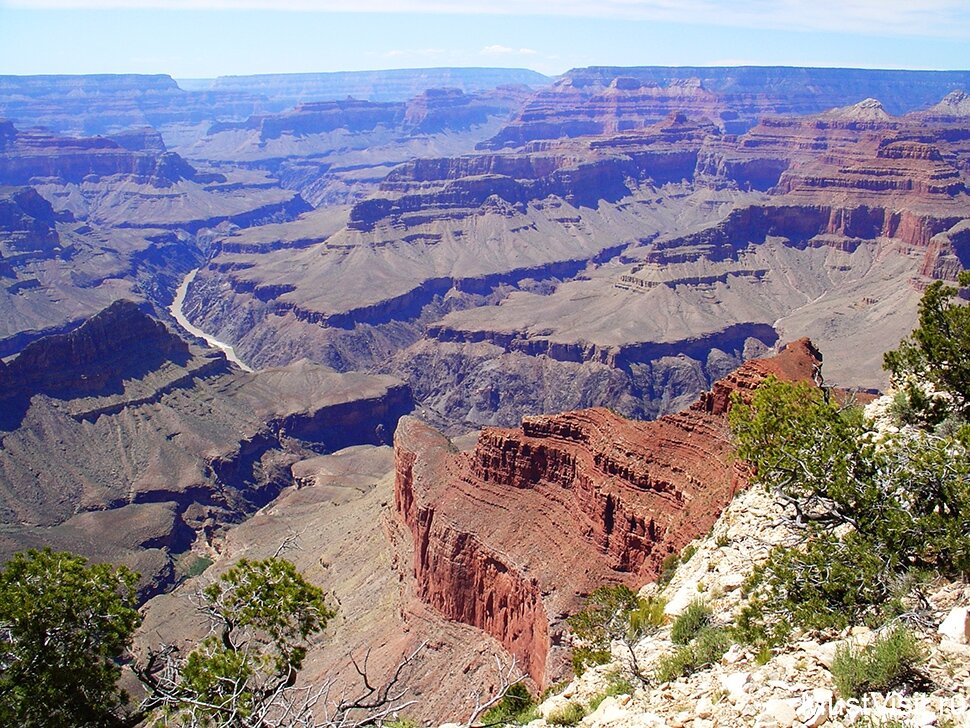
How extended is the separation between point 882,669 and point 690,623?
23.8 ft

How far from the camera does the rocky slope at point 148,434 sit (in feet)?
277

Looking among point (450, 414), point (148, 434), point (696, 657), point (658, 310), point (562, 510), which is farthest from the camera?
point (658, 310)

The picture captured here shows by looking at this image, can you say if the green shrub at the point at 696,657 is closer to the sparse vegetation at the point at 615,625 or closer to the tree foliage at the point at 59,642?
the sparse vegetation at the point at 615,625

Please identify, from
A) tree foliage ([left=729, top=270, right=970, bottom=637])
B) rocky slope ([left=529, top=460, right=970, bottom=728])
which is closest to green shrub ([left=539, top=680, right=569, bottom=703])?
rocky slope ([left=529, top=460, right=970, bottom=728])

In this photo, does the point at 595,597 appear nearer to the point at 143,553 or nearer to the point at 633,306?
the point at 143,553

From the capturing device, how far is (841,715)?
511 inches

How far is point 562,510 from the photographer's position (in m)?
44.7

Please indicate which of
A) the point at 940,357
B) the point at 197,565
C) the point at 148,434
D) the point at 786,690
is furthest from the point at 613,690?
the point at 148,434

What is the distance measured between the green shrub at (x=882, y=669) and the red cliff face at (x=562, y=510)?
776 inches

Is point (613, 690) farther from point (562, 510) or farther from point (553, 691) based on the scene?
point (562, 510)

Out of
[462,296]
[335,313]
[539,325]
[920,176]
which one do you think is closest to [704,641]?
Result: [539,325]

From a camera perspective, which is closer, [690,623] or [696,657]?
[696,657]

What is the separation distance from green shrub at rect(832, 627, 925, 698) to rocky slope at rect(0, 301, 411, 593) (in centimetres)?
6917

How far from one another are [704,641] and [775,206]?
7447 inches
